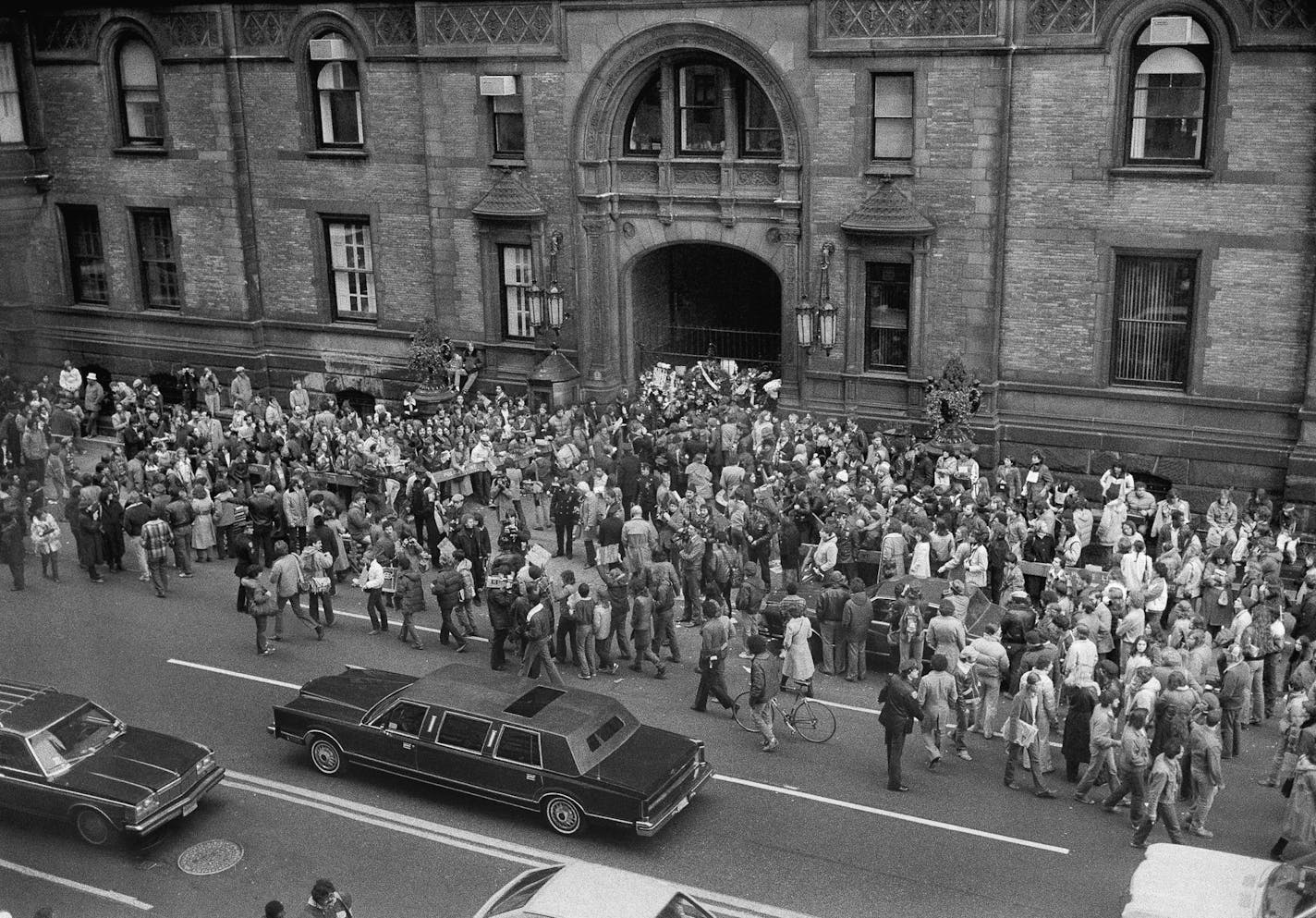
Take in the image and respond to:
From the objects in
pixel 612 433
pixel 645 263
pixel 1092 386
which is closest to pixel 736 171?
pixel 645 263

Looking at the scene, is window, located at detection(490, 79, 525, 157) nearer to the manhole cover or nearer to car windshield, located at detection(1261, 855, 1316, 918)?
the manhole cover

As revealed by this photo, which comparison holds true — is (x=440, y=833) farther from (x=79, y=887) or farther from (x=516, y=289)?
(x=516, y=289)

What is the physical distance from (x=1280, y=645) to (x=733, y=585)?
8037 millimetres

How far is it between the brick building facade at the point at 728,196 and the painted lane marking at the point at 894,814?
1181cm

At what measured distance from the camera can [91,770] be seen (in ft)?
50.4

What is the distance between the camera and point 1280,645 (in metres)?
17.9

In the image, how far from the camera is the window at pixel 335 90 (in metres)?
31.2

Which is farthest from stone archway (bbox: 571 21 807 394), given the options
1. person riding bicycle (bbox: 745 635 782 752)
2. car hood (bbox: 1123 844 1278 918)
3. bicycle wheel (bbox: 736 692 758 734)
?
car hood (bbox: 1123 844 1278 918)

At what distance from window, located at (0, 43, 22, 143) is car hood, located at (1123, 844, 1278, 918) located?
29.6 metres

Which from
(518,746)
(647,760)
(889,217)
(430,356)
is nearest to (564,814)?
(518,746)

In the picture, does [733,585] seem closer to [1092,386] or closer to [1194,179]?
[1092,386]

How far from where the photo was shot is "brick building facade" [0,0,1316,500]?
2450 cm

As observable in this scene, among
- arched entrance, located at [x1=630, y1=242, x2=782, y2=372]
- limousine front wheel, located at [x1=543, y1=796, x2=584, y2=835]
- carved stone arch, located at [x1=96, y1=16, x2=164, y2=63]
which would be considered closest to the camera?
limousine front wheel, located at [x1=543, y1=796, x2=584, y2=835]

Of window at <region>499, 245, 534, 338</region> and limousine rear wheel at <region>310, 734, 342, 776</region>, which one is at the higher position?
window at <region>499, 245, 534, 338</region>
